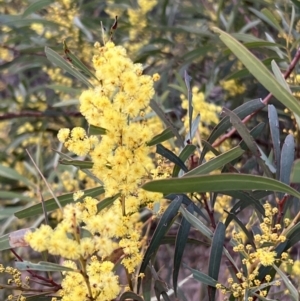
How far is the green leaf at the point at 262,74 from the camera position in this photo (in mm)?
630

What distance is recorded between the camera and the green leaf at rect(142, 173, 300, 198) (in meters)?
0.56

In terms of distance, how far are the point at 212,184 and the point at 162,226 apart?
0.20 metres

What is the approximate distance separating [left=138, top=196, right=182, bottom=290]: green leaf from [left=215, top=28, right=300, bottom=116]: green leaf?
9.0 inches

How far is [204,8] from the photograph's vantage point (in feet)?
6.91

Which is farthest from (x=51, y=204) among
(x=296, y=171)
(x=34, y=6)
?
(x=34, y=6)

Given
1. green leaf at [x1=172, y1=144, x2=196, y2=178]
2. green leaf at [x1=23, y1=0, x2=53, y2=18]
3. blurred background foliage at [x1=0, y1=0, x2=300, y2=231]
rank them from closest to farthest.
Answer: green leaf at [x1=172, y1=144, x2=196, y2=178]
green leaf at [x1=23, y1=0, x2=53, y2=18]
blurred background foliage at [x1=0, y1=0, x2=300, y2=231]

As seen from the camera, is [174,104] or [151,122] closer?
[151,122]

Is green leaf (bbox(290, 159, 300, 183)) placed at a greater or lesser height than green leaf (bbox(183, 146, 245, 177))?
greater

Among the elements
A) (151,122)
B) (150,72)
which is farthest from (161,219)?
(150,72)

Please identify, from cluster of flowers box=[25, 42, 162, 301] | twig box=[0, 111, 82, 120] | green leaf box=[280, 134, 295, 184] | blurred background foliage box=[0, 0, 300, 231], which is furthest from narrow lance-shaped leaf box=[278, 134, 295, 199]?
twig box=[0, 111, 82, 120]

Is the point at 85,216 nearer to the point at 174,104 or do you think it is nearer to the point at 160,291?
the point at 160,291

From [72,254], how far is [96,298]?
88mm

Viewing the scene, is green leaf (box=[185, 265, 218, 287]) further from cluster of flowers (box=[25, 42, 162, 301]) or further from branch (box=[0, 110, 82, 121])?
branch (box=[0, 110, 82, 121])

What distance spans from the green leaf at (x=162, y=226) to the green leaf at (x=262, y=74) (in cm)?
23
